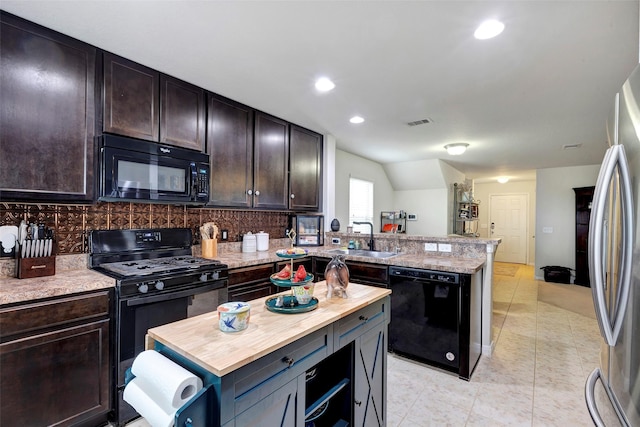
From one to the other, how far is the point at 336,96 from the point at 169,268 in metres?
2.10

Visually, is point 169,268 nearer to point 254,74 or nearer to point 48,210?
point 48,210

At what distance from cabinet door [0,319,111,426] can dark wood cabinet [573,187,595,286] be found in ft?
24.9

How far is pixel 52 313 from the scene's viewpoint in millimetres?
1610

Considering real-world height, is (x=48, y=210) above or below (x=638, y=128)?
below

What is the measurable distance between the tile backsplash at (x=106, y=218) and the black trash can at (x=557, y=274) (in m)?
6.40

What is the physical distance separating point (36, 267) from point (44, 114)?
0.96 metres

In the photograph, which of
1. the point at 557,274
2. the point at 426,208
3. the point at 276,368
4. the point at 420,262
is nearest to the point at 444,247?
the point at 420,262

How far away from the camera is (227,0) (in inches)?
62.6

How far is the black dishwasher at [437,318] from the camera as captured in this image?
2.40 meters

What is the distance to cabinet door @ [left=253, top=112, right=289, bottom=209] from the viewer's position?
3221 millimetres

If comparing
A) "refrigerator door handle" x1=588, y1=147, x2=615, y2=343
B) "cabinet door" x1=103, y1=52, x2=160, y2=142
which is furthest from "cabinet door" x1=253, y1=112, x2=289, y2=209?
"refrigerator door handle" x1=588, y1=147, x2=615, y2=343

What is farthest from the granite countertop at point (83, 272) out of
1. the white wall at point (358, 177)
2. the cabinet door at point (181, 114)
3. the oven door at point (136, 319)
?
the white wall at point (358, 177)

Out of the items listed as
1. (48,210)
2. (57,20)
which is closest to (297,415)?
(48,210)

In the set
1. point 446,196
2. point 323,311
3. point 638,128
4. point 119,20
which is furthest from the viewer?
point 446,196
